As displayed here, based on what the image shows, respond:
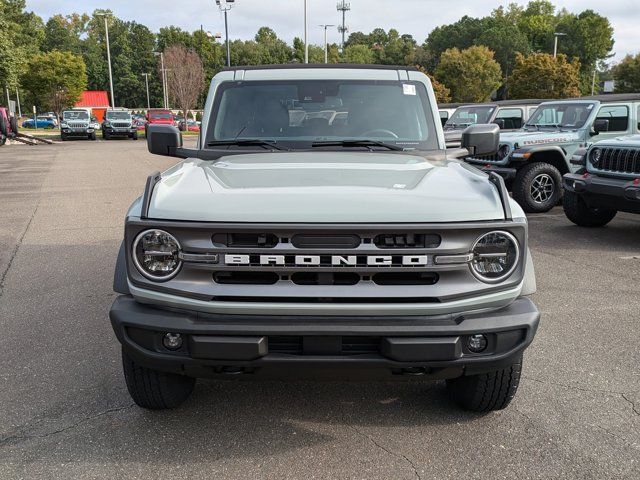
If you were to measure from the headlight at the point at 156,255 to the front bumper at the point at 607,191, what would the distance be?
6199mm

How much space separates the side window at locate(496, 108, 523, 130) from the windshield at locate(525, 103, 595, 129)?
110 inches

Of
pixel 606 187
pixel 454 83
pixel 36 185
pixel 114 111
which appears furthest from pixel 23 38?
pixel 606 187

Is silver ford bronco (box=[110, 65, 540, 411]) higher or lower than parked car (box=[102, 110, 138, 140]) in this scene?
higher

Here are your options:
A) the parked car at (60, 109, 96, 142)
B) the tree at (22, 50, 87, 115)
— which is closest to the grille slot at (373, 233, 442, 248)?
the parked car at (60, 109, 96, 142)

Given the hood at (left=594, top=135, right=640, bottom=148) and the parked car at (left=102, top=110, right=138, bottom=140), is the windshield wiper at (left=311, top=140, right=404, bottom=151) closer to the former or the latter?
the hood at (left=594, top=135, right=640, bottom=148)

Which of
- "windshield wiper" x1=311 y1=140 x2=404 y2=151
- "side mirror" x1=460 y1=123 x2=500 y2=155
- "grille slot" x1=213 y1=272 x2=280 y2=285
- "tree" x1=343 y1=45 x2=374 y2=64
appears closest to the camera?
"grille slot" x1=213 y1=272 x2=280 y2=285

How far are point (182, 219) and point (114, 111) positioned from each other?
38390mm

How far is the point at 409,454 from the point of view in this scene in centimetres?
293

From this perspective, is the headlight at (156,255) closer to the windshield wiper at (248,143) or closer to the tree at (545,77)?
the windshield wiper at (248,143)

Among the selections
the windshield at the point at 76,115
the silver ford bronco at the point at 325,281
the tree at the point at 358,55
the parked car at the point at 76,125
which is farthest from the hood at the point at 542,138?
the tree at the point at 358,55

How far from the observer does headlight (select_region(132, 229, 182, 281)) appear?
8.85ft

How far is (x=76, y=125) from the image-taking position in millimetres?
36531

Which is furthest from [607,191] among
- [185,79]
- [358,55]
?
[358,55]

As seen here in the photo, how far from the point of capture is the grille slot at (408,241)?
8.63ft
